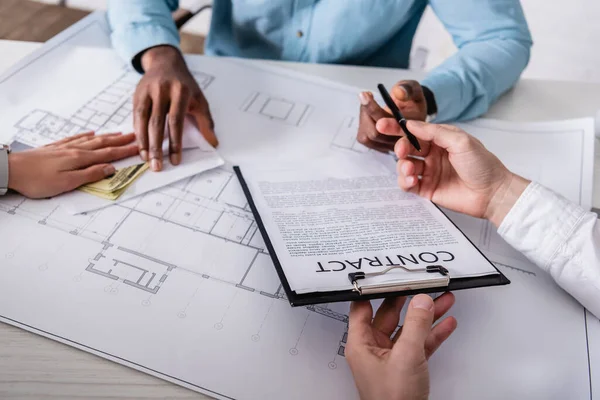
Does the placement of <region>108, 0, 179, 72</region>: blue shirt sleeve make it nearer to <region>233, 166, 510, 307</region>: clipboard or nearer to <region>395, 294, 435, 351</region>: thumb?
<region>233, 166, 510, 307</region>: clipboard

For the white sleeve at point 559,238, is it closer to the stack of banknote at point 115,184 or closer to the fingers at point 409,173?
the fingers at point 409,173

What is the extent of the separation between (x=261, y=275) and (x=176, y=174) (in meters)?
0.24

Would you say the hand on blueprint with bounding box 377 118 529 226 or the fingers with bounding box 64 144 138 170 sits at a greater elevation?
the hand on blueprint with bounding box 377 118 529 226

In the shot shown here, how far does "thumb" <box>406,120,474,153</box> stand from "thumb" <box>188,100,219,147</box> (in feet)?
1.06

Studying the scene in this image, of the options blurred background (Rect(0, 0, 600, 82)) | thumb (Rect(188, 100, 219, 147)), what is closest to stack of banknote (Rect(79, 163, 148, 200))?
thumb (Rect(188, 100, 219, 147))

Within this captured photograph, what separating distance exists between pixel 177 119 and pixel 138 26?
31 centimetres

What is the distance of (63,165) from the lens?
2.43ft

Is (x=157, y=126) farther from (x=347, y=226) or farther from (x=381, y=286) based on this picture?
(x=381, y=286)

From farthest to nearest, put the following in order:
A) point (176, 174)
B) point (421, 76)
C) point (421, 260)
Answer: point (421, 76) → point (176, 174) → point (421, 260)

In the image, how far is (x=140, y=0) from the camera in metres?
1.08

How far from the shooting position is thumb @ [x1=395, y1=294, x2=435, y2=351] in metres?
0.53

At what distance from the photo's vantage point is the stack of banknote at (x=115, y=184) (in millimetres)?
743

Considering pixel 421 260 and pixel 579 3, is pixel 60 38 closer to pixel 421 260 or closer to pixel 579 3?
pixel 421 260

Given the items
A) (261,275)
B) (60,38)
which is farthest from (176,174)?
(60,38)
